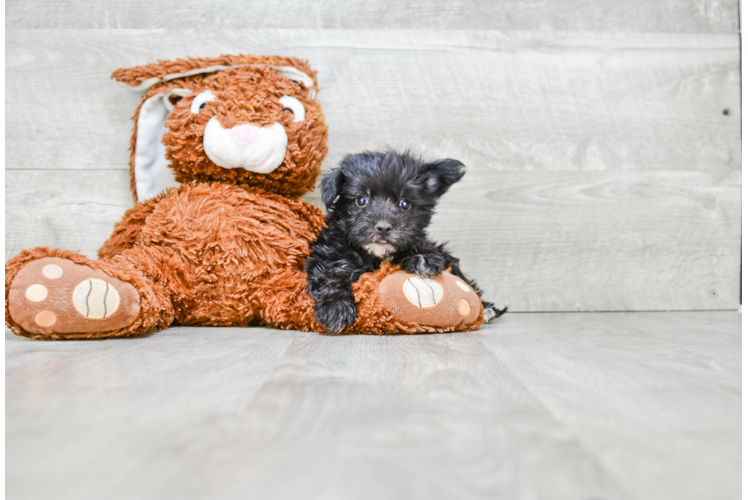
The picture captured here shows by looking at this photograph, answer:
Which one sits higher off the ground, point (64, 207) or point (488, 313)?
point (64, 207)

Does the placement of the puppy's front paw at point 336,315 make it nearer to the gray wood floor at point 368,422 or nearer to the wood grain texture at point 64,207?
the gray wood floor at point 368,422

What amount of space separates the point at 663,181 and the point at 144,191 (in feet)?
5.53

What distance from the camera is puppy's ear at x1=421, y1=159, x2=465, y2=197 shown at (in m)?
1.32

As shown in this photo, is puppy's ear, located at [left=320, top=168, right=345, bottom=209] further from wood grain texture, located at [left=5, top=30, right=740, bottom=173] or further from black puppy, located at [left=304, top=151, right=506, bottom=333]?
wood grain texture, located at [left=5, top=30, right=740, bottom=173]

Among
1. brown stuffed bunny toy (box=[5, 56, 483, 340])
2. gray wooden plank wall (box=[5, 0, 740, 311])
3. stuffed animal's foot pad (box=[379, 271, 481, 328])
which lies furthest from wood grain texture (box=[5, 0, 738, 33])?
stuffed animal's foot pad (box=[379, 271, 481, 328])

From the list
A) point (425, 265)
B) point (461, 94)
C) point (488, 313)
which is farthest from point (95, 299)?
point (461, 94)

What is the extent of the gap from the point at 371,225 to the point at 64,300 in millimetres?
647

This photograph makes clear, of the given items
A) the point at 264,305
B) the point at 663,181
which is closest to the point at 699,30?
the point at 663,181

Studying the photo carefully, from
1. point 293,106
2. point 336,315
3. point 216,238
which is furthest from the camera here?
point 293,106

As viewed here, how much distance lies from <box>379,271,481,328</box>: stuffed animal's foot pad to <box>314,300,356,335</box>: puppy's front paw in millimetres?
81

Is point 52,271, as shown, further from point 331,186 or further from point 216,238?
point 331,186

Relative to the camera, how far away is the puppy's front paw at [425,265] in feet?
3.97

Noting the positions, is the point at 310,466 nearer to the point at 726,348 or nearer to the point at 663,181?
the point at 726,348

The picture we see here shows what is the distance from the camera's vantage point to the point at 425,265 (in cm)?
122
